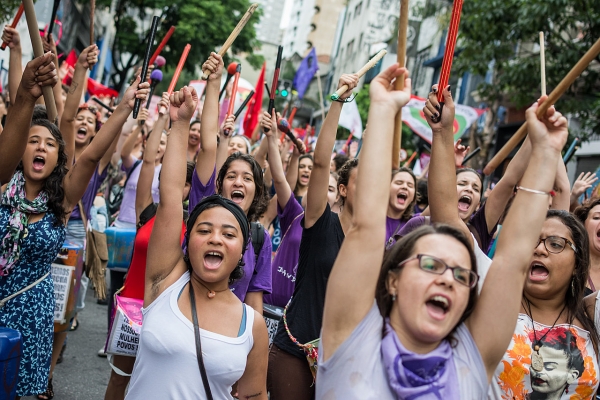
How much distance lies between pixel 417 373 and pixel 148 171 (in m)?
3.07

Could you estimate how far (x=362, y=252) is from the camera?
2.13 meters

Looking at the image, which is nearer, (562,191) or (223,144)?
(562,191)

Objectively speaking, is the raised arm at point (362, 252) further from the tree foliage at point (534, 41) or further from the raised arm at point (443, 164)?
the tree foliage at point (534, 41)

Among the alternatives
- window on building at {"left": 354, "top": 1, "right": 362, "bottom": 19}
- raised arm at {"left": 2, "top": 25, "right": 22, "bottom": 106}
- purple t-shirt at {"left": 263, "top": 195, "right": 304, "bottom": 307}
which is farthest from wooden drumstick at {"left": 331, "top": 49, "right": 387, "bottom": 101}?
window on building at {"left": 354, "top": 1, "right": 362, "bottom": 19}

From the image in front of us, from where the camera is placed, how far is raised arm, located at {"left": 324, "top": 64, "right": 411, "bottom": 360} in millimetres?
2121

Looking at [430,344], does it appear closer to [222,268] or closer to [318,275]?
[222,268]

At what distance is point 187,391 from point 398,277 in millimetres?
959

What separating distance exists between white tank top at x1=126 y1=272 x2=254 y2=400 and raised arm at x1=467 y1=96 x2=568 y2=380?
0.96 meters

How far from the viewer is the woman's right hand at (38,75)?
311 cm

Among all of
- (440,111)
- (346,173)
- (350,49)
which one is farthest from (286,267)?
(350,49)

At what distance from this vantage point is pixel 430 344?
215cm

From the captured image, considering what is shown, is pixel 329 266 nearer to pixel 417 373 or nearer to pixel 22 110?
pixel 417 373

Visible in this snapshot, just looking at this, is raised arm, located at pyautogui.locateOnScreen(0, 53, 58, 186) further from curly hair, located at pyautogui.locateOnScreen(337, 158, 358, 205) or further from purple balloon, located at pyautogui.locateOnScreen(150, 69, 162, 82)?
purple balloon, located at pyautogui.locateOnScreen(150, 69, 162, 82)

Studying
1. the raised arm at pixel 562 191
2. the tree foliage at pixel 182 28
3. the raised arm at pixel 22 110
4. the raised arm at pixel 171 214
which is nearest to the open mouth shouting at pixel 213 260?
the raised arm at pixel 171 214
